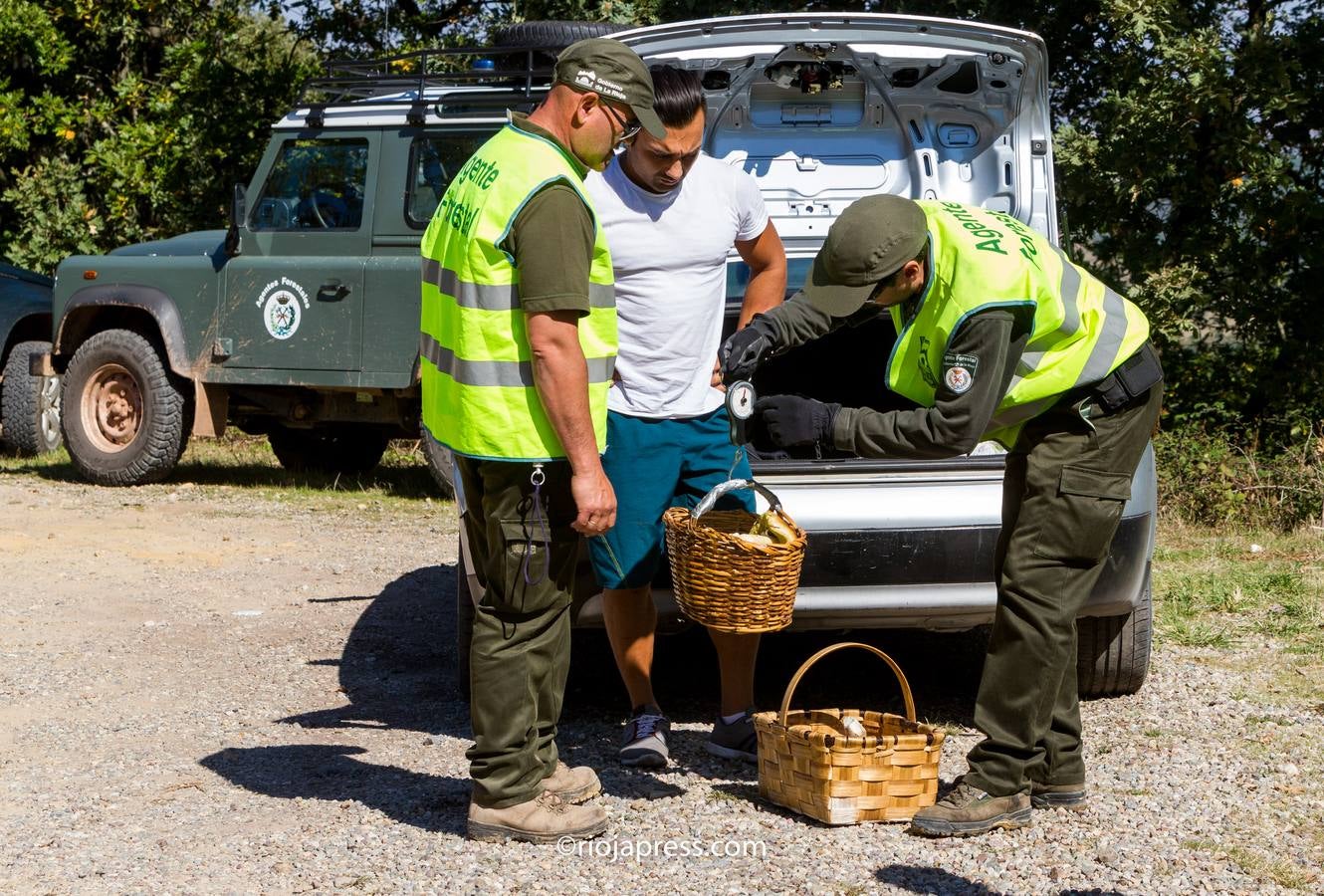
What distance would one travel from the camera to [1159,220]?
31.5 ft

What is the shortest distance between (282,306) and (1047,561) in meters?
6.46

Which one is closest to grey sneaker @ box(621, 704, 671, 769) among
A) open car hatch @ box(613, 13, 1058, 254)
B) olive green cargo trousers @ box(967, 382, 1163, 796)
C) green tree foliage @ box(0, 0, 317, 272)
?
olive green cargo trousers @ box(967, 382, 1163, 796)

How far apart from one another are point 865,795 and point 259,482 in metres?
7.56

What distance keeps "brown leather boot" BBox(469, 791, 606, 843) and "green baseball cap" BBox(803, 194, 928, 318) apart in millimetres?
1383

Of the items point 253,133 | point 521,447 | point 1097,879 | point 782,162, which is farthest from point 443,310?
point 253,133

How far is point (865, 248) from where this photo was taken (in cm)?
358

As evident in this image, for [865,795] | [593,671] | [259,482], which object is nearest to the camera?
[865,795]

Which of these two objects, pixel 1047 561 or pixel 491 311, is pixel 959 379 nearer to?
pixel 1047 561

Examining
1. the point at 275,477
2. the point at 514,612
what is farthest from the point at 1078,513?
the point at 275,477

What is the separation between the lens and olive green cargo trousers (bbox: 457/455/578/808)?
367 centimetres

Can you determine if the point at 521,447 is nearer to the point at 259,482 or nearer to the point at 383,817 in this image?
the point at 383,817

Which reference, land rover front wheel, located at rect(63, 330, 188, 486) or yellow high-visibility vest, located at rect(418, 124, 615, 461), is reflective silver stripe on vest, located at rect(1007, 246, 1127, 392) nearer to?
yellow high-visibility vest, located at rect(418, 124, 615, 461)

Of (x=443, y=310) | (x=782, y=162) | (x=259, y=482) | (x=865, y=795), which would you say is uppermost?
(x=782, y=162)

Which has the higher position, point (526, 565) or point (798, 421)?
point (798, 421)
